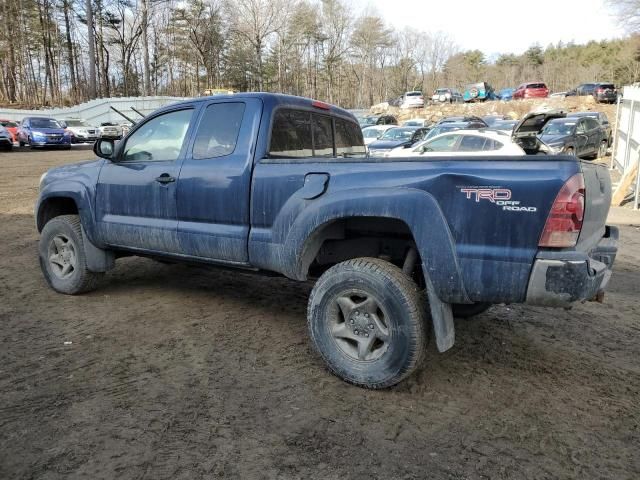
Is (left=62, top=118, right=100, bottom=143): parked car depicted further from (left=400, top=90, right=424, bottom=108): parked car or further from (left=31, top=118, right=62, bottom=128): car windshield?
(left=400, top=90, right=424, bottom=108): parked car

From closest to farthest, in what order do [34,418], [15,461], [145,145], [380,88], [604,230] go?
1. [15,461]
2. [34,418]
3. [604,230]
4. [145,145]
5. [380,88]

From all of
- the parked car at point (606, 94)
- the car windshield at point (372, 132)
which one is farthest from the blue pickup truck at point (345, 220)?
the parked car at point (606, 94)

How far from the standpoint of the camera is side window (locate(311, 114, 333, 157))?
4.37 m

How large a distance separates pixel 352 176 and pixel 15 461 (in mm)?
2366

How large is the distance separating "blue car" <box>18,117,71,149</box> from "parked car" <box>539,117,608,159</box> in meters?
22.2

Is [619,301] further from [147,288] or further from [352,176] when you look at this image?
[147,288]

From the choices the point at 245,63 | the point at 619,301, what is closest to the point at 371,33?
the point at 245,63

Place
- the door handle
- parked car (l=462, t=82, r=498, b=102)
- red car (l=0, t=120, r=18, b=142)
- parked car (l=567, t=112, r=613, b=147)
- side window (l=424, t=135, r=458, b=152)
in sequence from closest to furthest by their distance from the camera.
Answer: the door handle
side window (l=424, t=135, r=458, b=152)
parked car (l=567, t=112, r=613, b=147)
red car (l=0, t=120, r=18, b=142)
parked car (l=462, t=82, r=498, b=102)

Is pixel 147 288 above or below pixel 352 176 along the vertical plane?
below

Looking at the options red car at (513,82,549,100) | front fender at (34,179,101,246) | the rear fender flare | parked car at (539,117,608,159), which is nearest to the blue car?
parked car at (539,117,608,159)

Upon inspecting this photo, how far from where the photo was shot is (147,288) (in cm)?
535

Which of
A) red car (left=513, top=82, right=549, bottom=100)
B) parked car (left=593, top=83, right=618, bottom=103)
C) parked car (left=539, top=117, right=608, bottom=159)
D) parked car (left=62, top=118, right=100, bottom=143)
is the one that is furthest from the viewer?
red car (left=513, top=82, right=549, bottom=100)

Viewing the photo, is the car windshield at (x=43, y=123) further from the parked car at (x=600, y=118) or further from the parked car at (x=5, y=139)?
the parked car at (x=600, y=118)

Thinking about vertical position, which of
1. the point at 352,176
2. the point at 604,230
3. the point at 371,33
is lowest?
the point at 604,230
